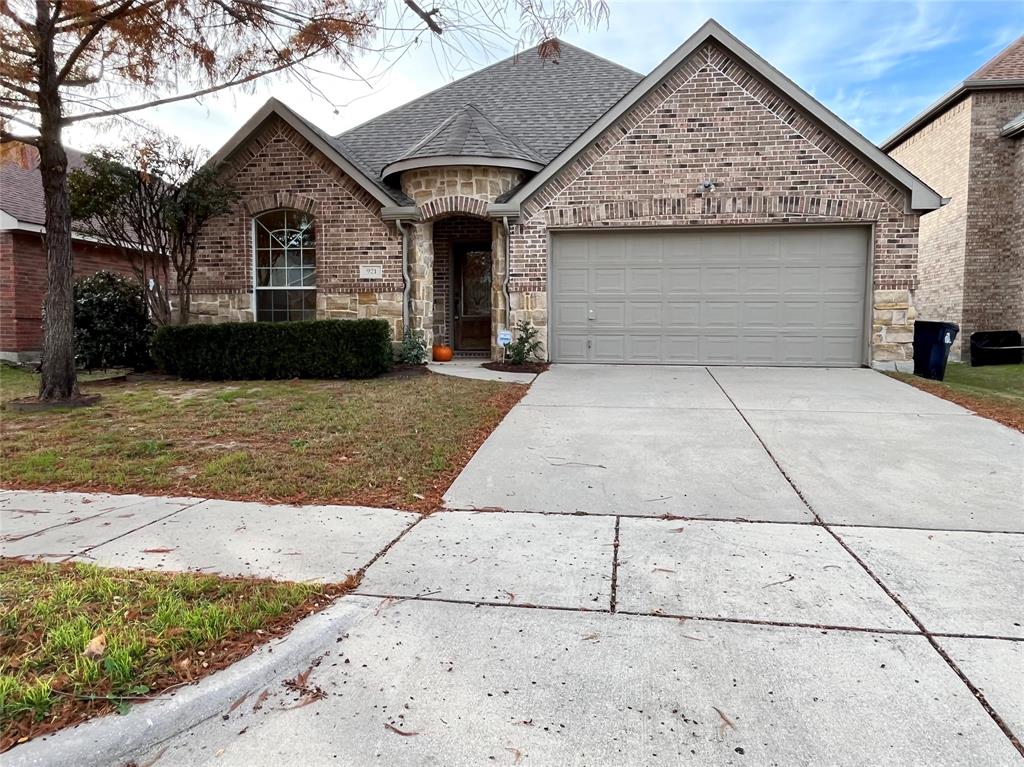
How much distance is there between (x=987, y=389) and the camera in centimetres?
1100

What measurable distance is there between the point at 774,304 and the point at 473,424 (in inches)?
281

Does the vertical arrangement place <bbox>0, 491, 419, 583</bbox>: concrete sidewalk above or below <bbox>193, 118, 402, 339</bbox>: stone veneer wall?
below

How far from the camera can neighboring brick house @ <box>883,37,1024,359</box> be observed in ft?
54.0

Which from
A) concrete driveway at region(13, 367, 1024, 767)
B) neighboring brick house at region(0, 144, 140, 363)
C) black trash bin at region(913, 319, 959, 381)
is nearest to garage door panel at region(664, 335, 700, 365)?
black trash bin at region(913, 319, 959, 381)

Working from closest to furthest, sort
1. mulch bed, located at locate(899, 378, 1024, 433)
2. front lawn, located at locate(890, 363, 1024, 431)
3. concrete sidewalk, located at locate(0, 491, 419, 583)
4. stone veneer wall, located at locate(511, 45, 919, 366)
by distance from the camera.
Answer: concrete sidewalk, located at locate(0, 491, 419, 583) < mulch bed, located at locate(899, 378, 1024, 433) < front lawn, located at locate(890, 363, 1024, 431) < stone veneer wall, located at locate(511, 45, 919, 366)

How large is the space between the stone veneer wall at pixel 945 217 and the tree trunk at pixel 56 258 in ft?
59.2

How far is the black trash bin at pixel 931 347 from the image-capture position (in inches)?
440

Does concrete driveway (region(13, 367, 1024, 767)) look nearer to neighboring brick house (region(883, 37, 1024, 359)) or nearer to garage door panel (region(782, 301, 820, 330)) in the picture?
garage door panel (region(782, 301, 820, 330))

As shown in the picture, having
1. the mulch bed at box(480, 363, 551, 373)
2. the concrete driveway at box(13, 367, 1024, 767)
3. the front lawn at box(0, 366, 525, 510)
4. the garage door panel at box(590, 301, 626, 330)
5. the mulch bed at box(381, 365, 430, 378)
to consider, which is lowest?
the concrete driveway at box(13, 367, 1024, 767)

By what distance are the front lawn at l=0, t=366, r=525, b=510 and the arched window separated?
353 centimetres

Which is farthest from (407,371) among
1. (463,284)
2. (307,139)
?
(307,139)

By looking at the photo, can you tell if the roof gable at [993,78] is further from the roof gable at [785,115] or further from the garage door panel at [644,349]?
the garage door panel at [644,349]

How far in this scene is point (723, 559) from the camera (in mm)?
3809

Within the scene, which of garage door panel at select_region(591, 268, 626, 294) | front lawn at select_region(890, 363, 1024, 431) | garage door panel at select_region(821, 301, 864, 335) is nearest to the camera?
front lawn at select_region(890, 363, 1024, 431)
